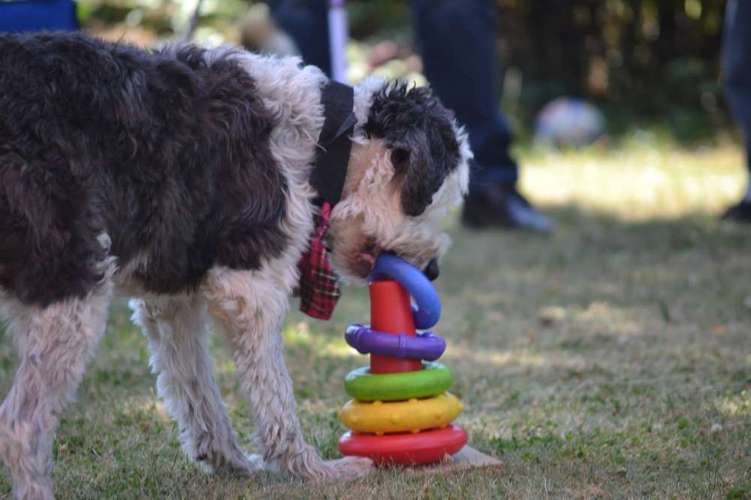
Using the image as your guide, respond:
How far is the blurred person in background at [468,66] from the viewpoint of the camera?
7949 mm

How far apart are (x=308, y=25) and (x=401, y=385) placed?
14.8ft

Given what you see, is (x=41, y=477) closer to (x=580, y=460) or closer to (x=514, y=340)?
(x=580, y=460)

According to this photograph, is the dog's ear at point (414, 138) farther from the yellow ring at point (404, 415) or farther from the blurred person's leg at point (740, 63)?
the blurred person's leg at point (740, 63)

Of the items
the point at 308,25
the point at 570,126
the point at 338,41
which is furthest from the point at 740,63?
the point at 570,126

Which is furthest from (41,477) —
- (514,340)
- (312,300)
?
(514,340)

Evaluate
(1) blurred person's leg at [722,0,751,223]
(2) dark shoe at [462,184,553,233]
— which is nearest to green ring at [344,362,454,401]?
(2) dark shoe at [462,184,553,233]

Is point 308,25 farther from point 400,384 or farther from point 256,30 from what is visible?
point 400,384

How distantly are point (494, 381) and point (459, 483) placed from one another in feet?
5.06

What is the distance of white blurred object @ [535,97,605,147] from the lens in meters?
13.0

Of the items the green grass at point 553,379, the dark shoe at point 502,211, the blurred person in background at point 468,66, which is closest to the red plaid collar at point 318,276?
the green grass at point 553,379

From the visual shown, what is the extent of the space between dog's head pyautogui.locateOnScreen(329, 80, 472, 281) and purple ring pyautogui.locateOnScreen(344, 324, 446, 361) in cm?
28

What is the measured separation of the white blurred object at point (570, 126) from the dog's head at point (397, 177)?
9154mm

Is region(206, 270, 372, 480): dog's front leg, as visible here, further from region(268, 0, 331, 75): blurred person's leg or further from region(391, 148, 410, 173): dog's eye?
region(268, 0, 331, 75): blurred person's leg

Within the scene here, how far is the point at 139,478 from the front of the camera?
12.8 ft
